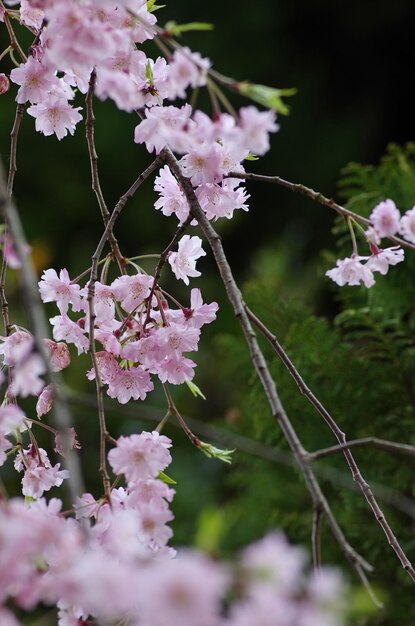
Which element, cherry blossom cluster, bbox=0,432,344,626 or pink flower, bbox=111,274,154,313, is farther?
pink flower, bbox=111,274,154,313

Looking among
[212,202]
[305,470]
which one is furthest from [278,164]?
[305,470]

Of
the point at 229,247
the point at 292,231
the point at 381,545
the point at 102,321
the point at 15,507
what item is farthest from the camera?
the point at 229,247

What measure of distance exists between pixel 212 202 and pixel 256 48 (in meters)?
3.02

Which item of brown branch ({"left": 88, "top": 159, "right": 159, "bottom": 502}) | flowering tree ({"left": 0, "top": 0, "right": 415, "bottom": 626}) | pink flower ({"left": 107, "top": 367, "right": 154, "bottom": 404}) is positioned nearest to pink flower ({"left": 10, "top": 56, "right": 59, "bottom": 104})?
flowering tree ({"left": 0, "top": 0, "right": 415, "bottom": 626})

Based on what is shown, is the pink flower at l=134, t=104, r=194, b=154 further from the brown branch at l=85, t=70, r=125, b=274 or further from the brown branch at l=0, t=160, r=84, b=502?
the brown branch at l=0, t=160, r=84, b=502

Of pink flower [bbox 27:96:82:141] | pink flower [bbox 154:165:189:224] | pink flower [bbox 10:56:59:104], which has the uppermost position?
pink flower [bbox 10:56:59:104]

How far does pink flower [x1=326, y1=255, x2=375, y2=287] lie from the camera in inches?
25.8

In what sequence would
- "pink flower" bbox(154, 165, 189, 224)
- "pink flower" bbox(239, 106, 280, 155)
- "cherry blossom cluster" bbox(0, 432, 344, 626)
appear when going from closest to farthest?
"cherry blossom cluster" bbox(0, 432, 344, 626), "pink flower" bbox(239, 106, 280, 155), "pink flower" bbox(154, 165, 189, 224)

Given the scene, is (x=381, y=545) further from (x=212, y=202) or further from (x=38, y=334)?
(x=38, y=334)

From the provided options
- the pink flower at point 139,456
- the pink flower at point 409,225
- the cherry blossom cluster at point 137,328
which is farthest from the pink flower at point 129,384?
the pink flower at point 409,225

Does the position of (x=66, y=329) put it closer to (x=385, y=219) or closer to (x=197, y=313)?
(x=197, y=313)

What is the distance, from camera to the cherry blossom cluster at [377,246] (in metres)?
0.58

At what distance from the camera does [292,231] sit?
335cm

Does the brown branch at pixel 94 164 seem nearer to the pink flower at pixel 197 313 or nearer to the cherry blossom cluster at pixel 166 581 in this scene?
the pink flower at pixel 197 313
